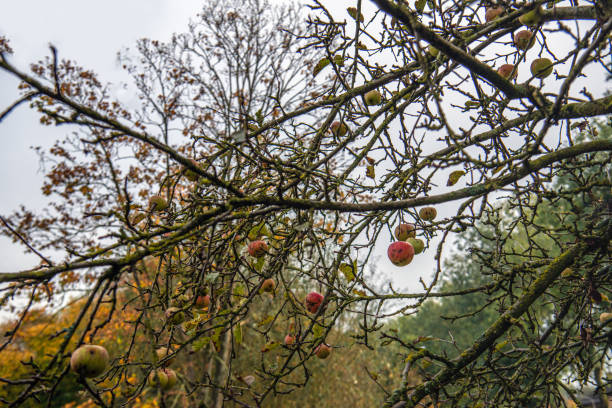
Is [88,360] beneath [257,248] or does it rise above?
beneath

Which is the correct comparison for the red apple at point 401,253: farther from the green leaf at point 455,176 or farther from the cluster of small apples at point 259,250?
the cluster of small apples at point 259,250

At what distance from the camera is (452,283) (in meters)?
17.4

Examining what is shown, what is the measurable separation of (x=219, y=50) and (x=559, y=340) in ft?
26.3

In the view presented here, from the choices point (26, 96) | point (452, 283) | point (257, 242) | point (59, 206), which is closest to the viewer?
point (26, 96)

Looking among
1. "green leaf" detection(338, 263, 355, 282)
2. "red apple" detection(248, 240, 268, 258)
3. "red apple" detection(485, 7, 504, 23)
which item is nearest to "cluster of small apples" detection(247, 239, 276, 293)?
"red apple" detection(248, 240, 268, 258)

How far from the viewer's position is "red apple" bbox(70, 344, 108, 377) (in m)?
1.03

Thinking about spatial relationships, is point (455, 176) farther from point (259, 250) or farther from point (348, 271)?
point (259, 250)

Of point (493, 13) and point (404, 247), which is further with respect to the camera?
point (493, 13)

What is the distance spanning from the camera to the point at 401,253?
176 centimetres

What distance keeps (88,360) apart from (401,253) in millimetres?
1311

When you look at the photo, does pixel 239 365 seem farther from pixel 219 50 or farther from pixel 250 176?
pixel 250 176

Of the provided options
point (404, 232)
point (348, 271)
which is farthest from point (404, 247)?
point (348, 271)

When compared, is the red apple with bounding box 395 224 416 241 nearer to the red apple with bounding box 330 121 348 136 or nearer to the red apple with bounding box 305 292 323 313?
the red apple with bounding box 305 292 323 313

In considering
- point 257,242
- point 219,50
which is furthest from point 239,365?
point 257,242
